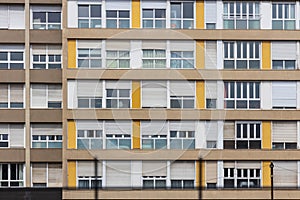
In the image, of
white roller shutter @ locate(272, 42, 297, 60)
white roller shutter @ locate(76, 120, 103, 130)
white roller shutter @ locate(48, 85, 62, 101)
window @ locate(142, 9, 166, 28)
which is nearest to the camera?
white roller shutter @ locate(76, 120, 103, 130)

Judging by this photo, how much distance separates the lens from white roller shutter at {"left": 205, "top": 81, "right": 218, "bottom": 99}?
1298 centimetres

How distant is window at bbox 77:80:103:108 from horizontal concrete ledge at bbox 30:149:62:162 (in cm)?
141

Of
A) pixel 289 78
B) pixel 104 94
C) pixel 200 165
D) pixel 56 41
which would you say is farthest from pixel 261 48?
pixel 56 41

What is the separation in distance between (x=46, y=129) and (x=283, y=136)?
6.08 m

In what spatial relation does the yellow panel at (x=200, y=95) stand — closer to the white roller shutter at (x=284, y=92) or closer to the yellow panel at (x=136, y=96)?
the yellow panel at (x=136, y=96)

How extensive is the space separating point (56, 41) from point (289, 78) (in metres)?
6.03

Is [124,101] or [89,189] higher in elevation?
[124,101]

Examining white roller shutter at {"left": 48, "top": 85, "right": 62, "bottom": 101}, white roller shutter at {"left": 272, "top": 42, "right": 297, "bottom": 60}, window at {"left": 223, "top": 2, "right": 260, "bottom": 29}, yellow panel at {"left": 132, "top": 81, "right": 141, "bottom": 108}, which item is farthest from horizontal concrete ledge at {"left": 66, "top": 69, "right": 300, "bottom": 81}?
window at {"left": 223, "top": 2, "right": 260, "bottom": 29}

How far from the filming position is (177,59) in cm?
1306

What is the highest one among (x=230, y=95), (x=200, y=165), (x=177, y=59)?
(x=177, y=59)

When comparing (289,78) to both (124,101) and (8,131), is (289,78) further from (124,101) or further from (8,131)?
(8,131)

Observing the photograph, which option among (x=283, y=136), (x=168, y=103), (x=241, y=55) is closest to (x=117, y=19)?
(x=168, y=103)

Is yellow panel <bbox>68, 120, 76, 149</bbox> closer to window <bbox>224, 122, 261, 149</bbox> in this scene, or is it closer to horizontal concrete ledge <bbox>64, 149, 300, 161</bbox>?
horizontal concrete ledge <bbox>64, 149, 300, 161</bbox>

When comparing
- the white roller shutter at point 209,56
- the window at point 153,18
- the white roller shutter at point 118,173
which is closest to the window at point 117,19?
the window at point 153,18
